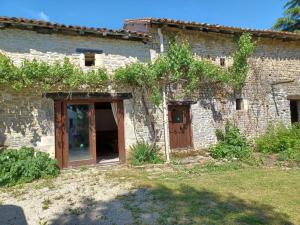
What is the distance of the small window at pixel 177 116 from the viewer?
11445 millimetres

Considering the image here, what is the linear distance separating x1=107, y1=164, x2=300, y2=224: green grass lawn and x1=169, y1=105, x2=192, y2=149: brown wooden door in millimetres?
1843

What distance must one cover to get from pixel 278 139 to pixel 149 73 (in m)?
5.80

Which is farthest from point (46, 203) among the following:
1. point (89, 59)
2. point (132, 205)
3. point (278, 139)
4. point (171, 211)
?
point (278, 139)

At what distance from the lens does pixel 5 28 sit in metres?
8.97

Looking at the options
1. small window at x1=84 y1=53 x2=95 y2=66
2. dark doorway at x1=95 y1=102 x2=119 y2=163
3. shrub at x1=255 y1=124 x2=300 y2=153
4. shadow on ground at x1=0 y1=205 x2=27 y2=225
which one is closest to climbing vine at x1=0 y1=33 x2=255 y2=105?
small window at x1=84 y1=53 x2=95 y2=66

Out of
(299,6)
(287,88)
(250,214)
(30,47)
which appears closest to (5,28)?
(30,47)

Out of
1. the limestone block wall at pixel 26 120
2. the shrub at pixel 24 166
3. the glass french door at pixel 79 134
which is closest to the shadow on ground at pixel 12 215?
the shrub at pixel 24 166

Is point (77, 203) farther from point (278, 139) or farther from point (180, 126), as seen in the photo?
point (278, 139)

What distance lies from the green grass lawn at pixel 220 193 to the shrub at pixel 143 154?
2.42 feet

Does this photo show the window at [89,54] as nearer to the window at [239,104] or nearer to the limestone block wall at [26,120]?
the limestone block wall at [26,120]

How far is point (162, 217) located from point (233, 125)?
768 centimetres

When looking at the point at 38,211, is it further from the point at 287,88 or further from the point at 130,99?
the point at 287,88

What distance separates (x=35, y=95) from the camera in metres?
9.12

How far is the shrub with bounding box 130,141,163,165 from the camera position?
10.1 metres
